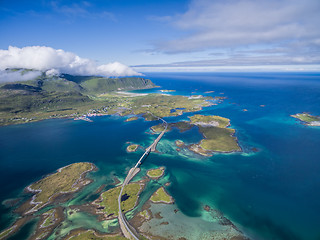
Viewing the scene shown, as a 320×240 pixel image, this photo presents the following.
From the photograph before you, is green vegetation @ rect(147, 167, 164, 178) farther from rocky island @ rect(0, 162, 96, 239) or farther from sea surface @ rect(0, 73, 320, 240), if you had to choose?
rocky island @ rect(0, 162, 96, 239)

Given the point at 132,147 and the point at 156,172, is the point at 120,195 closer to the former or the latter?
the point at 156,172

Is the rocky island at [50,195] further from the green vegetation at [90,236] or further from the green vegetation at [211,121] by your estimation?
the green vegetation at [211,121]

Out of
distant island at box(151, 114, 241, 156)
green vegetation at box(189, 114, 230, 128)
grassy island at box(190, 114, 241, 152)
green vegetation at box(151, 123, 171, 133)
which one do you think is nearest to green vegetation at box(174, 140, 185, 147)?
distant island at box(151, 114, 241, 156)

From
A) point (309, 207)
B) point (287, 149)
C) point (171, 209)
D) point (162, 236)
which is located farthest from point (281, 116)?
point (162, 236)

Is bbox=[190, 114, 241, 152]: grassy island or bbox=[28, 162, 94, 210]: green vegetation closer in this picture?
bbox=[28, 162, 94, 210]: green vegetation

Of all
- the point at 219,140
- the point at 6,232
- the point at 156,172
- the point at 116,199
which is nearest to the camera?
the point at 6,232

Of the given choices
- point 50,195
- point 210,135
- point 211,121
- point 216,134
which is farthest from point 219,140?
point 50,195
